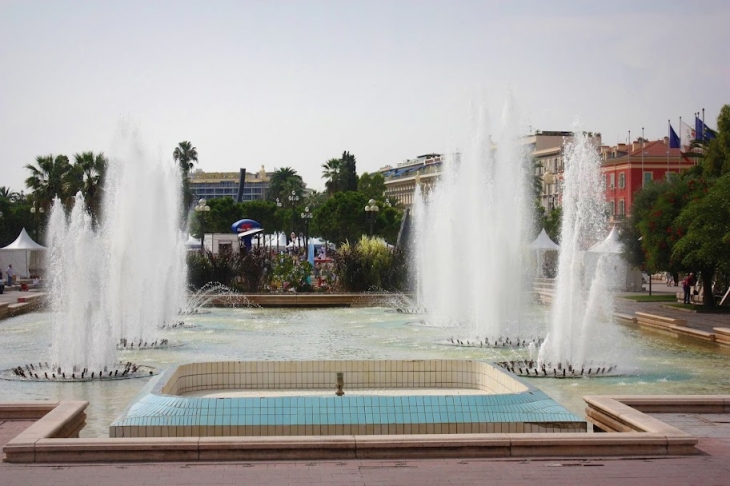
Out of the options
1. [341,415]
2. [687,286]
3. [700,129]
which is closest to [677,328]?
[687,286]

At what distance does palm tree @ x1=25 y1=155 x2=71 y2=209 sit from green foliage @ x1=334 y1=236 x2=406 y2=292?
2281 centimetres

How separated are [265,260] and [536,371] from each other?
20433 mm

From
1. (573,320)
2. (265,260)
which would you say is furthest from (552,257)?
(573,320)

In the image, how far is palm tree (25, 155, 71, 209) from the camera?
170ft

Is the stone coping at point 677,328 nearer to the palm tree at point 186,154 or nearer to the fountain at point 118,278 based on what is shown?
the fountain at point 118,278

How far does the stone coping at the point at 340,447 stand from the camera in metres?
7.96

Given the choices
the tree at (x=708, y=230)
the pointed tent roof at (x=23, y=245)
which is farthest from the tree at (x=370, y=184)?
the tree at (x=708, y=230)

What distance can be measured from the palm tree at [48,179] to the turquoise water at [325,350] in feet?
84.2

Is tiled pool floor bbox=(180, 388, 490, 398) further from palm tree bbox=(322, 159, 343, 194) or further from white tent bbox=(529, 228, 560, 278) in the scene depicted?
palm tree bbox=(322, 159, 343, 194)

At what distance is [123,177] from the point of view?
25609mm

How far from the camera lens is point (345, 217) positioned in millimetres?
85062

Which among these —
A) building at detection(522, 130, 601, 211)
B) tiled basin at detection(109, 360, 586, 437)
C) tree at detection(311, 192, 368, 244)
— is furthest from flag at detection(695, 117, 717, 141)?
building at detection(522, 130, 601, 211)

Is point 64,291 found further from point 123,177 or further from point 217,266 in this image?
point 217,266

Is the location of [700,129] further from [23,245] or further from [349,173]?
[349,173]
